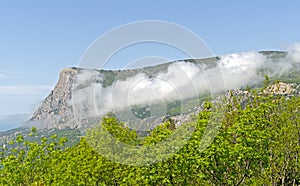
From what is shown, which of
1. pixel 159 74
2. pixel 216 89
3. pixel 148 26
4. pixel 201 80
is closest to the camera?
pixel 148 26

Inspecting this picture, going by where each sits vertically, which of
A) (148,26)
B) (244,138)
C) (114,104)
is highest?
(148,26)

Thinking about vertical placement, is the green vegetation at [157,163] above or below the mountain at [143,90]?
below

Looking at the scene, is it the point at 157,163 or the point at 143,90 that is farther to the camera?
the point at 143,90

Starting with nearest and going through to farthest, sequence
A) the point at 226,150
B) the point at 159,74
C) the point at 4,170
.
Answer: the point at 226,150
the point at 159,74
the point at 4,170

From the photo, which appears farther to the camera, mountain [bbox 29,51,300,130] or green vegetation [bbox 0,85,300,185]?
green vegetation [bbox 0,85,300,185]

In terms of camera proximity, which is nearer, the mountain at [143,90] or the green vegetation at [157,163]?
the mountain at [143,90]

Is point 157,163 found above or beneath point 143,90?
beneath

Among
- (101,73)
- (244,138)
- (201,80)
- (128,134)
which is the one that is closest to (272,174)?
(244,138)

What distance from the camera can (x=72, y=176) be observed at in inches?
902

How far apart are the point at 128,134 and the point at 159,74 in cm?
403

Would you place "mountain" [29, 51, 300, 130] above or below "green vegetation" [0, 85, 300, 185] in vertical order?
above

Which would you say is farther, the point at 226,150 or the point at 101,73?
the point at 226,150

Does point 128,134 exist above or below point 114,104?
below

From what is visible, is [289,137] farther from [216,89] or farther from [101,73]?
[101,73]
